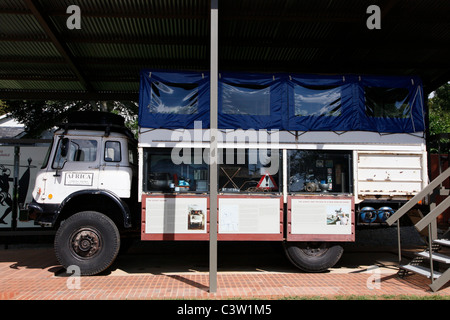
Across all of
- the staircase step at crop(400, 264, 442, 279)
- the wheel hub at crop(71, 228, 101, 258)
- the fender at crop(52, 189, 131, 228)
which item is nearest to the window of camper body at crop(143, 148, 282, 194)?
the fender at crop(52, 189, 131, 228)

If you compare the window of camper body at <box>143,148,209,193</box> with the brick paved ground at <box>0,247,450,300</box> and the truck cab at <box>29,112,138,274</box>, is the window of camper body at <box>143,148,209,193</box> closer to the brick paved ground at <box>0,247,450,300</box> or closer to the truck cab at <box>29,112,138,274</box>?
the truck cab at <box>29,112,138,274</box>

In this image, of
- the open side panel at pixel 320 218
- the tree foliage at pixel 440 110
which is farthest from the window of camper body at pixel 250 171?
the tree foliage at pixel 440 110

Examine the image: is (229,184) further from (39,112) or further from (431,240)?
(39,112)

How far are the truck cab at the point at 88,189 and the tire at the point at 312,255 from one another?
10.5 ft

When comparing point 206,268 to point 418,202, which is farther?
point 206,268

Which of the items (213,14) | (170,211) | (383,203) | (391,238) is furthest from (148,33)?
(391,238)

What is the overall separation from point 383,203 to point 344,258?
2.03m

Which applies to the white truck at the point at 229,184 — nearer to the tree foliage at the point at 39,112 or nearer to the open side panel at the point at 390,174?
the open side panel at the point at 390,174

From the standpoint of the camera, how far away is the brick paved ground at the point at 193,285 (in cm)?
573

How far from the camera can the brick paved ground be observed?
5.73 metres

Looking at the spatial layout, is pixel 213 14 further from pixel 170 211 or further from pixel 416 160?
pixel 416 160

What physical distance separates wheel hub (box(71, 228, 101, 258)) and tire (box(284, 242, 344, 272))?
364 cm

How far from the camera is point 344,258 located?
8.60 meters

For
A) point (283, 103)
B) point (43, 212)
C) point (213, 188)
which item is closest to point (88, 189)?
point (43, 212)
